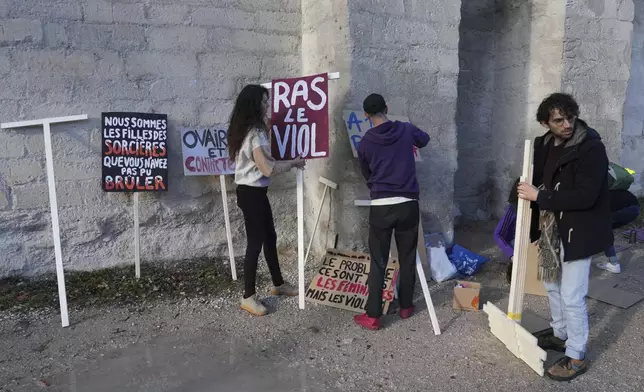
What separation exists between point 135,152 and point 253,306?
1876 millimetres

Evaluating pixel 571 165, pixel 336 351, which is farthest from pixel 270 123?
pixel 571 165

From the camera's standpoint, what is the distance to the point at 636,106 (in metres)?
7.36

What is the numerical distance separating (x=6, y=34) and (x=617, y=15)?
21.2ft

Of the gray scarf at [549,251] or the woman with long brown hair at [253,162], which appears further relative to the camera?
the woman with long brown hair at [253,162]

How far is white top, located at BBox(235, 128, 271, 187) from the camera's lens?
379 cm

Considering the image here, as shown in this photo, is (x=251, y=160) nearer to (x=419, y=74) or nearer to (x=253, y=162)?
(x=253, y=162)

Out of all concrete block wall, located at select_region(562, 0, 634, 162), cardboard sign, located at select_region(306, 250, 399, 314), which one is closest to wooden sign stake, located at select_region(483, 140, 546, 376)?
cardboard sign, located at select_region(306, 250, 399, 314)

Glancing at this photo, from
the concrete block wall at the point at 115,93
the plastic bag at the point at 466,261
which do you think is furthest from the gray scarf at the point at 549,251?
the concrete block wall at the point at 115,93

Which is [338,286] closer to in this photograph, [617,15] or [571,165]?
[571,165]

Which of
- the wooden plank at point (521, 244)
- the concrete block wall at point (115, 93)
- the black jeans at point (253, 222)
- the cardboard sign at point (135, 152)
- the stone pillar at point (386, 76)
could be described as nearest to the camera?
the wooden plank at point (521, 244)

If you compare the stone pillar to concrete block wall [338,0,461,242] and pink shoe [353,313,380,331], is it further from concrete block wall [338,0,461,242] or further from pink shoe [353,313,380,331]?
pink shoe [353,313,380,331]

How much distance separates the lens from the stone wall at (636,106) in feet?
23.8

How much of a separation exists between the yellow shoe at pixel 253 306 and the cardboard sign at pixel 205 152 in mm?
1392

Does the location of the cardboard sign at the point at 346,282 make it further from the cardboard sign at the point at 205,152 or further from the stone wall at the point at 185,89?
the cardboard sign at the point at 205,152
